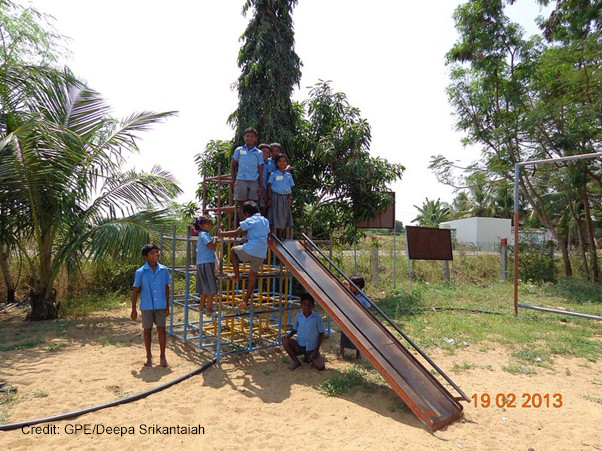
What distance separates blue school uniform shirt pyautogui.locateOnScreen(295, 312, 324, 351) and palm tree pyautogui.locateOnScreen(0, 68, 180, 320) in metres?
3.80

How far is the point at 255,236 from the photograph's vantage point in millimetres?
5438

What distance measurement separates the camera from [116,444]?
353 centimetres

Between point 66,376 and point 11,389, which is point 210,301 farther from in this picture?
point 11,389

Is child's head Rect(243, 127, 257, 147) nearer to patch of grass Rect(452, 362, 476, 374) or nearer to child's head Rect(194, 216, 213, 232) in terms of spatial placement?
child's head Rect(194, 216, 213, 232)

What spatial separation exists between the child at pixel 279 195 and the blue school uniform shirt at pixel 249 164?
1.04 feet

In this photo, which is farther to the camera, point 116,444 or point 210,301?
point 210,301

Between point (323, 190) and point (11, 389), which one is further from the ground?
point (323, 190)

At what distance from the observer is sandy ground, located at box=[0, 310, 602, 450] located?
3.63 meters

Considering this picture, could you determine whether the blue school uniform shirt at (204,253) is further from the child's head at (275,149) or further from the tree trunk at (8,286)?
the tree trunk at (8,286)

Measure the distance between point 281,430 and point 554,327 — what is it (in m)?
6.37

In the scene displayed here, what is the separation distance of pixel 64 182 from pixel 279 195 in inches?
178

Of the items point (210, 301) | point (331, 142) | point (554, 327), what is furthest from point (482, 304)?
point (210, 301)

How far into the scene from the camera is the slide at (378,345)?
4086mm
